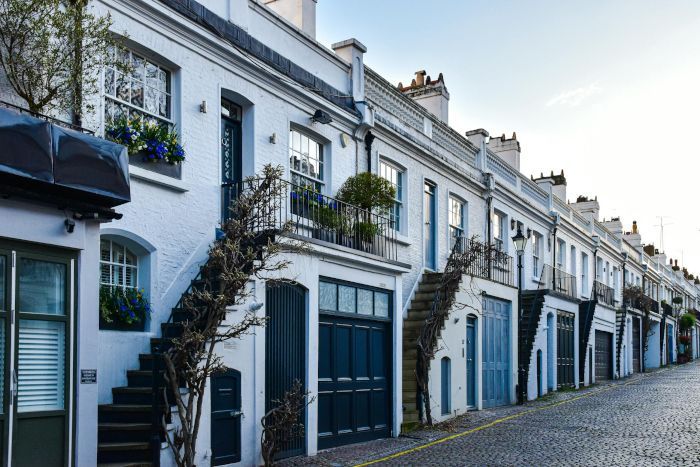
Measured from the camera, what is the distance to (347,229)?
47.9 ft

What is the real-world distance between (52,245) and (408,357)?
33.6 feet

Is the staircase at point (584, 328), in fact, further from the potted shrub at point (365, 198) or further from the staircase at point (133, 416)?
the staircase at point (133, 416)

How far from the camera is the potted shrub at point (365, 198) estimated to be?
49.7 feet

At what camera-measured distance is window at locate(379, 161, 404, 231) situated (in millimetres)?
17750

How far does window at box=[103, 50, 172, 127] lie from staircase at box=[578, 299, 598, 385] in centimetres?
2339

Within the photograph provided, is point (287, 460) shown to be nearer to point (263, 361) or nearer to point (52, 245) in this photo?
point (263, 361)

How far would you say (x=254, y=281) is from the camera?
11297 millimetres

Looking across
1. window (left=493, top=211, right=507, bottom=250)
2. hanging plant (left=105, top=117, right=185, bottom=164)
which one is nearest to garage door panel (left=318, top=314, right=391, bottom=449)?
hanging plant (left=105, top=117, right=185, bottom=164)

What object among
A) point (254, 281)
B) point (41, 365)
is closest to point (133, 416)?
point (41, 365)

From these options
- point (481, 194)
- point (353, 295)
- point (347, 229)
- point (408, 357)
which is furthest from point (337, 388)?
point (481, 194)

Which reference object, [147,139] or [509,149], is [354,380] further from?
[509,149]

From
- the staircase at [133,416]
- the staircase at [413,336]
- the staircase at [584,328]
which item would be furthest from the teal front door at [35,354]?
the staircase at [584,328]

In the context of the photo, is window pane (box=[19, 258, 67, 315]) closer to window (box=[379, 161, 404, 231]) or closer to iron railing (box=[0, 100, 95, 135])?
iron railing (box=[0, 100, 95, 135])

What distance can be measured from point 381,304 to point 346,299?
1323 millimetres
